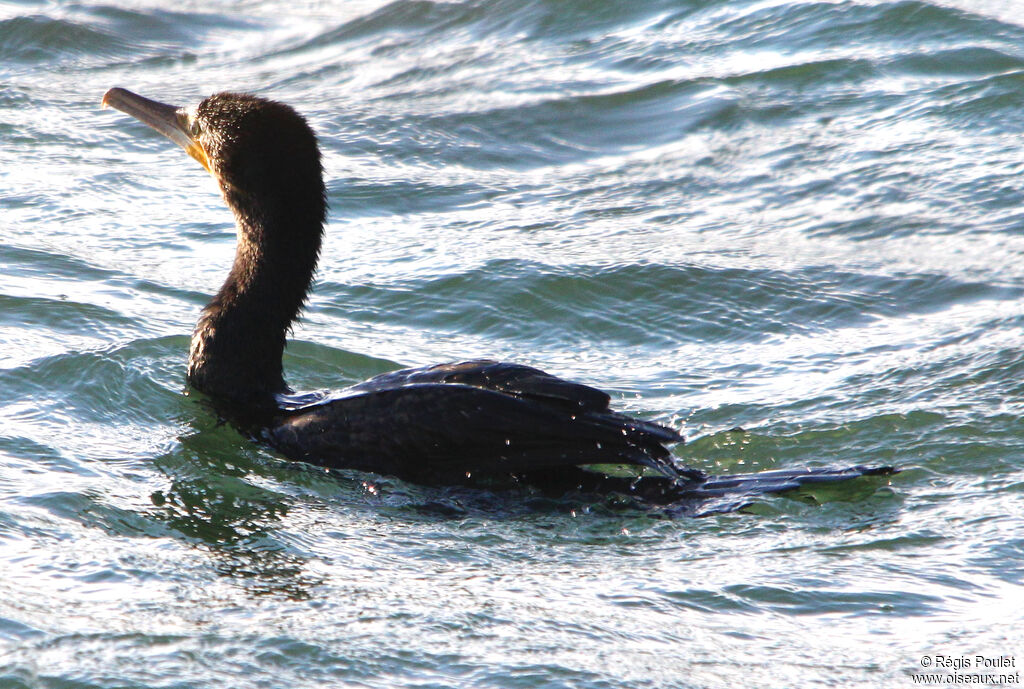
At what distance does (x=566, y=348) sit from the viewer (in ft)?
22.0

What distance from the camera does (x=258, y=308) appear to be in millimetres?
5516

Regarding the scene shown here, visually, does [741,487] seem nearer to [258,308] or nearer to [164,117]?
[258,308]

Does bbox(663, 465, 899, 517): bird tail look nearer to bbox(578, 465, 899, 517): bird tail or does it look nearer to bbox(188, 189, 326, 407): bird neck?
bbox(578, 465, 899, 517): bird tail

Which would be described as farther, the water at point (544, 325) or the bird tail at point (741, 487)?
the bird tail at point (741, 487)

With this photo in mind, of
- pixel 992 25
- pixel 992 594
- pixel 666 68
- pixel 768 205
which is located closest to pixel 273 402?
pixel 992 594

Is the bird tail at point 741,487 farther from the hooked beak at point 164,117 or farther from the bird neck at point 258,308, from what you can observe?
the hooked beak at point 164,117

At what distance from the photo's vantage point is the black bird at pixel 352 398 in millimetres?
4688

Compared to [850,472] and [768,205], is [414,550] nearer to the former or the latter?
[850,472]

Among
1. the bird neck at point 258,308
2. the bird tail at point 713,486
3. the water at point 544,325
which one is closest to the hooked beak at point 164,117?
the bird neck at point 258,308

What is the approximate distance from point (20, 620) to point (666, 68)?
747 cm

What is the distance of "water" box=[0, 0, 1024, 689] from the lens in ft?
12.8

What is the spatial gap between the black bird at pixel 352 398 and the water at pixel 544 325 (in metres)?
0.12

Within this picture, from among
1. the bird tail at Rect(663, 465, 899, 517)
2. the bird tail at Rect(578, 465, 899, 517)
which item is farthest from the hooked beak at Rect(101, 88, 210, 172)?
the bird tail at Rect(663, 465, 899, 517)

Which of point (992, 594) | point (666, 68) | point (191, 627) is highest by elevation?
point (666, 68)
